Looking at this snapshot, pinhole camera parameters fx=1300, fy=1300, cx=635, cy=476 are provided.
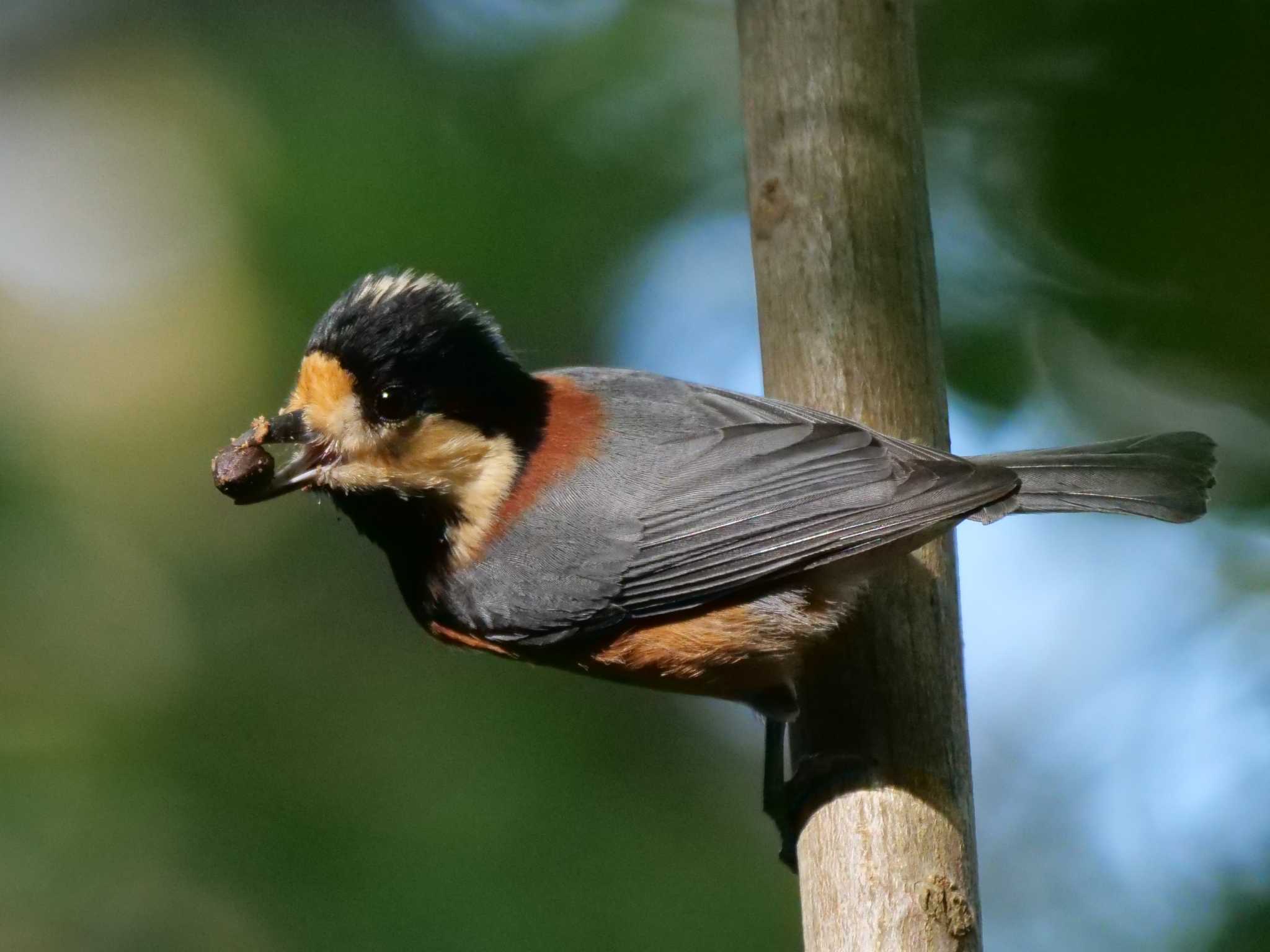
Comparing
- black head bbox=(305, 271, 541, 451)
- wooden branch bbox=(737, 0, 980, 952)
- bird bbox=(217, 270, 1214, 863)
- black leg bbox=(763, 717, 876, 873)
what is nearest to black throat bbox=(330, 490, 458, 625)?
bird bbox=(217, 270, 1214, 863)

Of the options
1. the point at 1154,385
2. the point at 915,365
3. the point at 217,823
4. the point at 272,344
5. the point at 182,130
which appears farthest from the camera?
the point at 182,130

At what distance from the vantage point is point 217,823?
388cm

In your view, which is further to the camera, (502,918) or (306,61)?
(306,61)

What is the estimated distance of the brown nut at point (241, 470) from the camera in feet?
9.47

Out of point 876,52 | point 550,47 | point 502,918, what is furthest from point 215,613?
point 876,52

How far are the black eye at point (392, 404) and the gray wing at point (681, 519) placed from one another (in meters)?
0.39

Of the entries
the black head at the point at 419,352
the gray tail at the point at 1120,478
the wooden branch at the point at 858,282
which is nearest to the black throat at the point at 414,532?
the black head at the point at 419,352

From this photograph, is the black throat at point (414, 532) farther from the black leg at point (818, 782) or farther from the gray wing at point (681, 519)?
the black leg at point (818, 782)

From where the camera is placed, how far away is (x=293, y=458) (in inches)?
119

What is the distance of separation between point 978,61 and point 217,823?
3232mm

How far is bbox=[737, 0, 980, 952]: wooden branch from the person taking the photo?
2.82 metres

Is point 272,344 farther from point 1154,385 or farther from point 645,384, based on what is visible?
point 1154,385

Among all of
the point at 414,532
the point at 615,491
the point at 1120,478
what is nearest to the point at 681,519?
the point at 615,491

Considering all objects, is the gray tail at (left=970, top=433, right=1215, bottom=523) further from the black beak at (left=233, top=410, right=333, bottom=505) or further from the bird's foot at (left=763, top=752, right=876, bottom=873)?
the black beak at (left=233, top=410, right=333, bottom=505)
